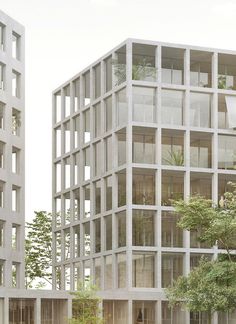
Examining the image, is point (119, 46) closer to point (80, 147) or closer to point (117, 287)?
point (80, 147)

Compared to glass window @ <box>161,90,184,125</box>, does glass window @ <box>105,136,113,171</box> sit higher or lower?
lower

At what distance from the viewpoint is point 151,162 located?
68.3m

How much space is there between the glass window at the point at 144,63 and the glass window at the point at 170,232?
9832mm

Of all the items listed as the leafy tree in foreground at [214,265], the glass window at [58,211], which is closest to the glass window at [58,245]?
the glass window at [58,211]

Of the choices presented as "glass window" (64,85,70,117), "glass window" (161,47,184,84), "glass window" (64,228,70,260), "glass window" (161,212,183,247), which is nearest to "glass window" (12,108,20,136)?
"glass window" (64,85,70,117)

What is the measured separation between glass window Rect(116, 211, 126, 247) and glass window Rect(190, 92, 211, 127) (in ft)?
27.7

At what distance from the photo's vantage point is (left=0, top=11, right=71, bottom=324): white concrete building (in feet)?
208

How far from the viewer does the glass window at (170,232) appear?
6806cm

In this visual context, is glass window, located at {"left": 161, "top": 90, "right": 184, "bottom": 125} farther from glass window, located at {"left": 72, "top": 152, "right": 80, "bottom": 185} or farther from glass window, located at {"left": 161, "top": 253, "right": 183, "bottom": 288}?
glass window, located at {"left": 72, "top": 152, "right": 80, "bottom": 185}

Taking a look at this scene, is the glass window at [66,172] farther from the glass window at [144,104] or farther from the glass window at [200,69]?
the glass window at [200,69]

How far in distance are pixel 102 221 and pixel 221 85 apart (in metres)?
13.3

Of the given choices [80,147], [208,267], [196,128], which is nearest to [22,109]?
[80,147]

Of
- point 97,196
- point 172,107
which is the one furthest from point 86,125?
point 172,107

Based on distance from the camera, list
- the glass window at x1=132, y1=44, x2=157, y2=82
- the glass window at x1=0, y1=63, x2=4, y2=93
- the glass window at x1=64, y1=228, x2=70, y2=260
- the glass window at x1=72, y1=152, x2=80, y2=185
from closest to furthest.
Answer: the glass window at x1=132, y1=44, x2=157, y2=82 < the glass window at x1=0, y1=63, x2=4, y2=93 < the glass window at x1=72, y1=152, x2=80, y2=185 < the glass window at x1=64, y1=228, x2=70, y2=260
